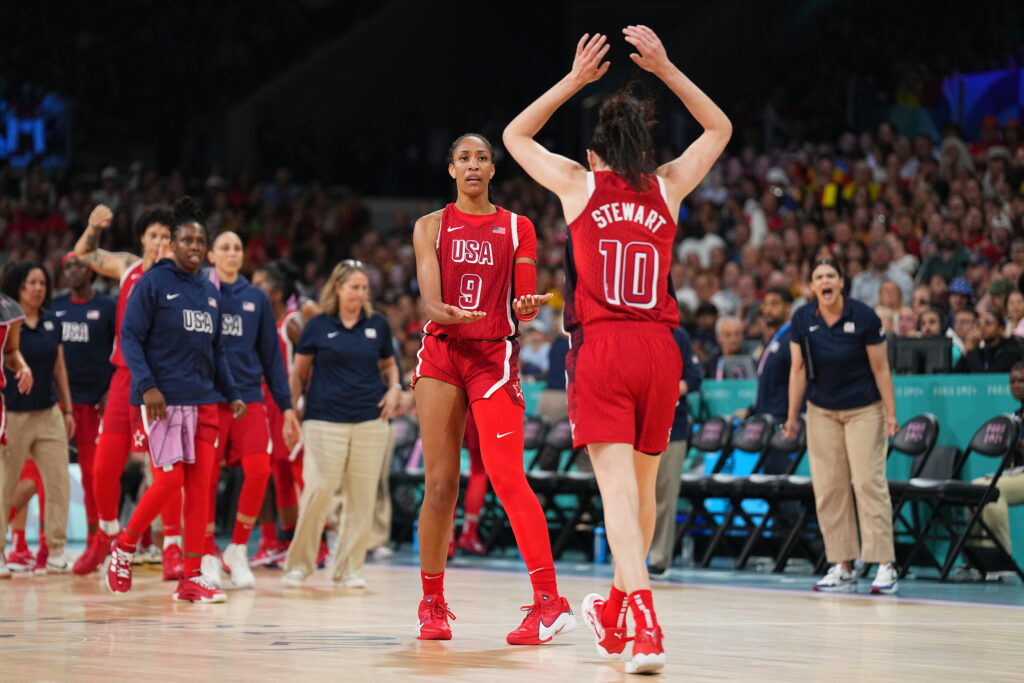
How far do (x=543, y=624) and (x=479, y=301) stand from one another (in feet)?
4.68

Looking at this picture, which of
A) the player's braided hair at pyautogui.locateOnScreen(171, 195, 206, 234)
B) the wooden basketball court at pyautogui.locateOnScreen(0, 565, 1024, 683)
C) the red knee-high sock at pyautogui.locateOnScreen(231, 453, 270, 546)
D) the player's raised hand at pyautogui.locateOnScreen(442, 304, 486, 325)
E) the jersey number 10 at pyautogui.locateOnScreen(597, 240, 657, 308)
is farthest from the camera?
the red knee-high sock at pyautogui.locateOnScreen(231, 453, 270, 546)

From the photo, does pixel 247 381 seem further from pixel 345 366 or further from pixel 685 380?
pixel 685 380

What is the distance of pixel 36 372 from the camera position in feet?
32.0

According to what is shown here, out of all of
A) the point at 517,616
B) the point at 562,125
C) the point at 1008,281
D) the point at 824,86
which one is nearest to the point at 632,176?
the point at 517,616

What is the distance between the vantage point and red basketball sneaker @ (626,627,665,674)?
4.85 meters

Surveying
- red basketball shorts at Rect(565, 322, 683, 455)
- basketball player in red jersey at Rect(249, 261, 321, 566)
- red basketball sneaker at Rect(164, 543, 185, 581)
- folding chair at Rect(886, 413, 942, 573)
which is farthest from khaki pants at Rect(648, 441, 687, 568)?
red basketball shorts at Rect(565, 322, 683, 455)

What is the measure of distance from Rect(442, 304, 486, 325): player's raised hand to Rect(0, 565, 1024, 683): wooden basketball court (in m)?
1.34

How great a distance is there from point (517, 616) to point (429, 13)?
19499 mm

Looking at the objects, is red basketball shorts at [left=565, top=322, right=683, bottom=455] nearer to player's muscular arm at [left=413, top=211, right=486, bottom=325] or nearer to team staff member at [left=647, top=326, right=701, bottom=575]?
player's muscular arm at [left=413, top=211, right=486, bottom=325]

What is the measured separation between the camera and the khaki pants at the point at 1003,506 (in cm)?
970

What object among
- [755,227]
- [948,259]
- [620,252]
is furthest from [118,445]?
[755,227]

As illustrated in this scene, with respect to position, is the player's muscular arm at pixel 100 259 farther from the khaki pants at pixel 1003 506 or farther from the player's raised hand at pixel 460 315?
the khaki pants at pixel 1003 506

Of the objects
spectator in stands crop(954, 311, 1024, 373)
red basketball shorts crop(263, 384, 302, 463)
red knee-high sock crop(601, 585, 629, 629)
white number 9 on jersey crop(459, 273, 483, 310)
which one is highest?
white number 9 on jersey crop(459, 273, 483, 310)

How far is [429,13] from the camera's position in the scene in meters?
25.4
